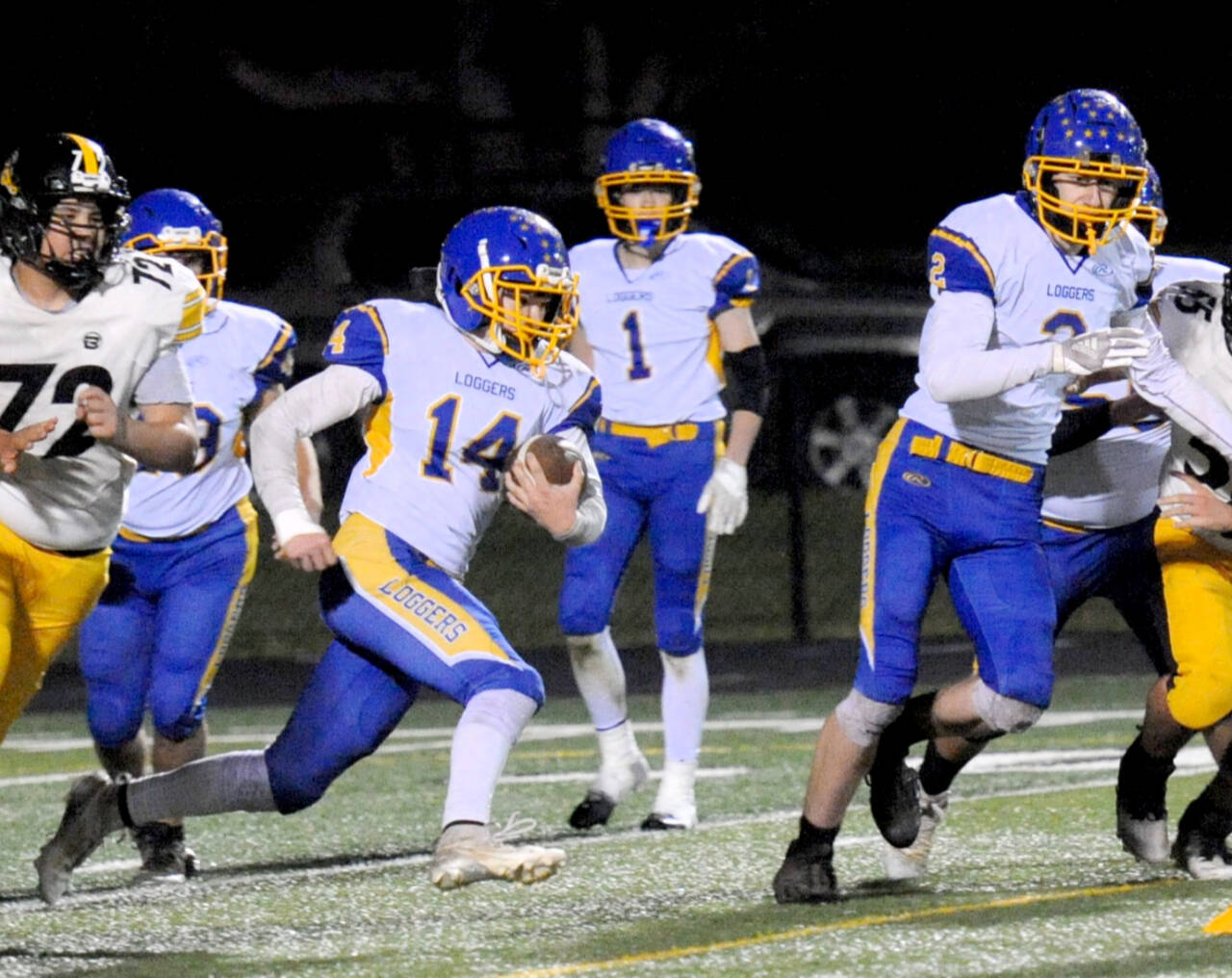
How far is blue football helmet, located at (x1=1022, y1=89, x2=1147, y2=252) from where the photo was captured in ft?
16.8

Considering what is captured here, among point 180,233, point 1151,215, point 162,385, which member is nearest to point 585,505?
point 162,385

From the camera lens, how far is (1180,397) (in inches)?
199

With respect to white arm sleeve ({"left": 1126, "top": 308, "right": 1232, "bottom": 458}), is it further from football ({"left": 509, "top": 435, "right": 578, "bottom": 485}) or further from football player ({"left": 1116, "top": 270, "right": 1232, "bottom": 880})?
football ({"left": 509, "top": 435, "right": 578, "bottom": 485})

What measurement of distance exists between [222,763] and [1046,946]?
1.62 metres

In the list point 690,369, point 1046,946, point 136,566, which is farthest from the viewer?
point 690,369

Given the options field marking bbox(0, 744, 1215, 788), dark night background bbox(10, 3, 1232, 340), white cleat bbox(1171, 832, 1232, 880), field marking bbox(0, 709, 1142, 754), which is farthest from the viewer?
dark night background bbox(10, 3, 1232, 340)

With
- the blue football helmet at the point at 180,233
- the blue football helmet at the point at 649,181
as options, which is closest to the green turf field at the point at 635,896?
the blue football helmet at the point at 180,233

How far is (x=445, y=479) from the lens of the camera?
16.4 ft

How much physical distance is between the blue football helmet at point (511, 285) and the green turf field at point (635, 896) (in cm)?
112

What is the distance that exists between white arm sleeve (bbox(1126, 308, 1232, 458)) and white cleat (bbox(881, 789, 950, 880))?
3.33ft

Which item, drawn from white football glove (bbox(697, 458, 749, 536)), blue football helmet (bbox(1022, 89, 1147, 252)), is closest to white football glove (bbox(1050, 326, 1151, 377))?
blue football helmet (bbox(1022, 89, 1147, 252))

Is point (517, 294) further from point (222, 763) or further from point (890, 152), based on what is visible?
point (890, 152)

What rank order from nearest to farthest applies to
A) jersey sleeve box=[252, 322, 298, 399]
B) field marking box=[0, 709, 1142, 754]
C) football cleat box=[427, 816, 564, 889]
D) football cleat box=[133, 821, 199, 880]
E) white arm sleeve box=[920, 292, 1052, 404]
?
football cleat box=[427, 816, 564, 889], white arm sleeve box=[920, 292, 1052, 404], football cleat box=[133, 821, 199, 880], jersey sleeve box=[252, 322, 298, 399], field marking box=[0, 709, 1142, 754]

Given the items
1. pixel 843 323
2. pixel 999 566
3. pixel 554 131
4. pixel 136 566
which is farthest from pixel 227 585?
pixel 554 131
